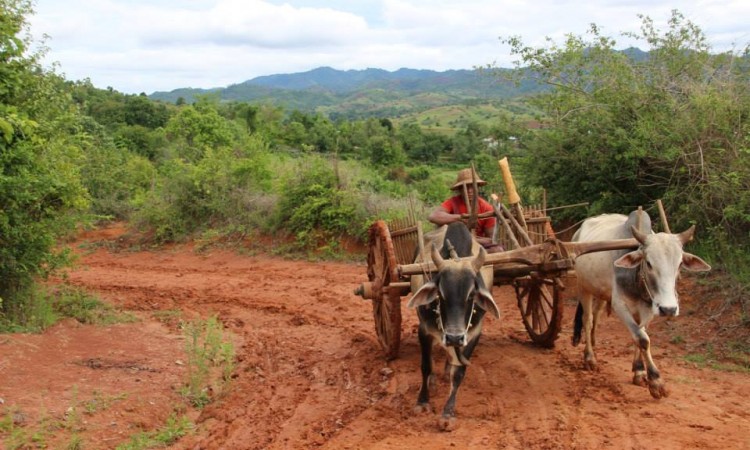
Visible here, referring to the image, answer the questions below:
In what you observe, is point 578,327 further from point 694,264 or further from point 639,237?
point 639,237

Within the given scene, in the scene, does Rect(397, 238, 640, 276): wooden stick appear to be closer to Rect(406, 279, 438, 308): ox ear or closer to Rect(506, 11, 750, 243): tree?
Rect(406, 279, 438, 308): ox ear

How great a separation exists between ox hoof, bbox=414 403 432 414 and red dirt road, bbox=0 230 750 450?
0.06 m

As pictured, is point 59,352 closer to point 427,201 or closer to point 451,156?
point 427,201

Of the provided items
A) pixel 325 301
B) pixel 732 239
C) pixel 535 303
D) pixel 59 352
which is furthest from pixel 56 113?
pixel 732 239

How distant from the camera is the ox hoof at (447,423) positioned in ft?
17.2

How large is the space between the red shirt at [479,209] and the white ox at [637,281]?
1.05 metres

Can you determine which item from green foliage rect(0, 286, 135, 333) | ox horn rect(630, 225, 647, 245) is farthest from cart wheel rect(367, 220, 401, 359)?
green foliage rect(0, 286, 135, 333)

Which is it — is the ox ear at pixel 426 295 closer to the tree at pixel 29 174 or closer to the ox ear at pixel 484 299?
the ox ear at pixel 484 299

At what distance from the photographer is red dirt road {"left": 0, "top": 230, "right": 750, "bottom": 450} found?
16.9 ft

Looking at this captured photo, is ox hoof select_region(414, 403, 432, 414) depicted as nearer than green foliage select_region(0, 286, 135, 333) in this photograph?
Yes

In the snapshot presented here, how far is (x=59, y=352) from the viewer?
7.11m

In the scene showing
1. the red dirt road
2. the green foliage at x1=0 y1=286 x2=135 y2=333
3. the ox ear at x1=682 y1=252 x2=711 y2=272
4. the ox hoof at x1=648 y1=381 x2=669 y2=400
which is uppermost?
the ox ear at x1=682 y1=252 x2=711 y2=272

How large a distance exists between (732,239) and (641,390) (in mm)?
3712

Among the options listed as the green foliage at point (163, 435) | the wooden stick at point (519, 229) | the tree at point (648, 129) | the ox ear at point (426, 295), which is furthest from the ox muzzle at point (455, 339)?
the tree at point (648, 129)
